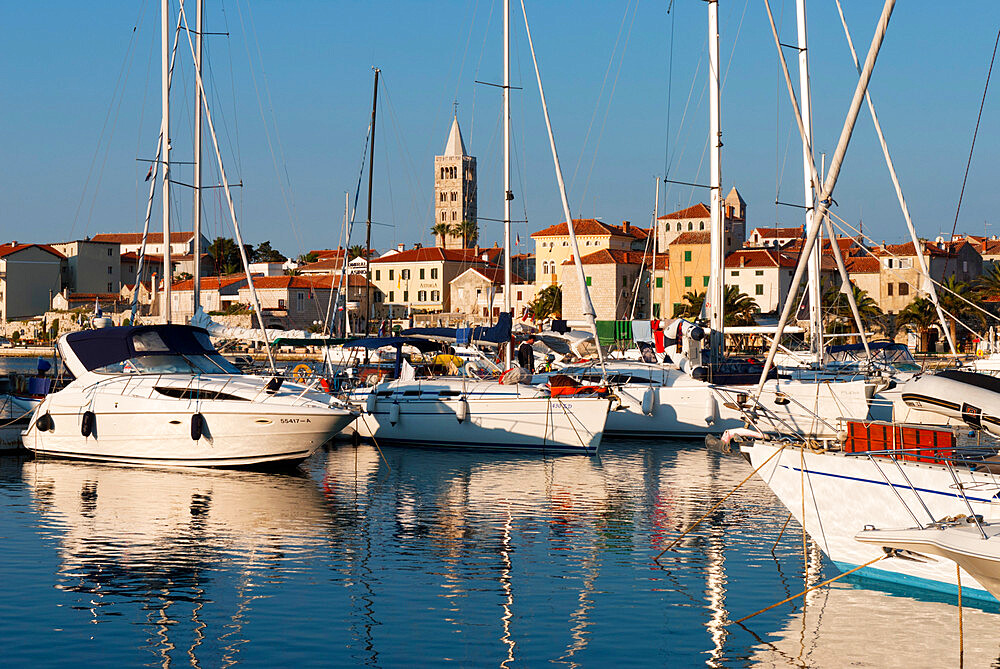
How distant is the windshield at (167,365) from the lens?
22188 mm

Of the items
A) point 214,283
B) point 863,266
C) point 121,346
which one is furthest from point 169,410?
point 214,283

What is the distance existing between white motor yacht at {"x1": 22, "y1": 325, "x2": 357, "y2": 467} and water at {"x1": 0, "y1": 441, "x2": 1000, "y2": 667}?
2.58 feet

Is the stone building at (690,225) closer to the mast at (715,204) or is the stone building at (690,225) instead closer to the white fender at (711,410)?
the mast at (715,204)

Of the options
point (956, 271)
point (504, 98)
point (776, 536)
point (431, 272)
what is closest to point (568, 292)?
point (431, 272)

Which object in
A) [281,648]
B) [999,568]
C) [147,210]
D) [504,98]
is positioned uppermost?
[504,98]

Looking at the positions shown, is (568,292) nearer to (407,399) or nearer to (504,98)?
(504,98)

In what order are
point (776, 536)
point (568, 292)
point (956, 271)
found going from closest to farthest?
1. point (776, 536)
2. point (956, 271)
3. point (568, 292)

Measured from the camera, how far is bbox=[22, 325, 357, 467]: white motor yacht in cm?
2056

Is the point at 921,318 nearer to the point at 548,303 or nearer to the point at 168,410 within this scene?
the point at 548,303

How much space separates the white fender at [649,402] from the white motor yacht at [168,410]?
840cm

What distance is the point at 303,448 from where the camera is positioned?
20.7m

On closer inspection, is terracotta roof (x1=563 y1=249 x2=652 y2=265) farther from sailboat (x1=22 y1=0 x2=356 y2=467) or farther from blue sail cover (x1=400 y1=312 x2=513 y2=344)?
sailboat (x1=22 y1=0 x2=356 y2=467)

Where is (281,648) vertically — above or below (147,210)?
below

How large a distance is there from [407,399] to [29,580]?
45.0 feet
